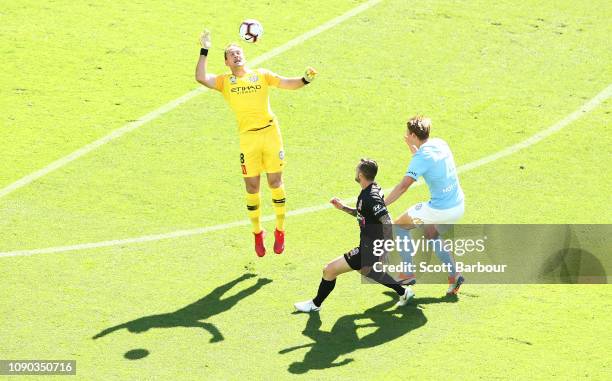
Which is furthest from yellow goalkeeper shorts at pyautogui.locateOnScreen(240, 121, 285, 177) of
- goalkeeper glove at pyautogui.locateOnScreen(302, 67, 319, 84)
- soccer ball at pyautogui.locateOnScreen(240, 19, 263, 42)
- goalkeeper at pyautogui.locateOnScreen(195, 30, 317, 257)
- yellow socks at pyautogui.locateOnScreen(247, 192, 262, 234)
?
soccer ball at pyautogui.locateOnScreen(240, 19, 263, 42)

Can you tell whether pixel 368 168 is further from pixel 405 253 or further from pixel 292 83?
pixel 292 83

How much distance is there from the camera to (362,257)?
13953 millimetres

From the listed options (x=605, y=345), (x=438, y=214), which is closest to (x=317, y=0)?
(x=438, y=214)

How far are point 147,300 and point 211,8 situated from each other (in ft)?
35.4

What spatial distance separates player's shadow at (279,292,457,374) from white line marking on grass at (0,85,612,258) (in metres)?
2.91

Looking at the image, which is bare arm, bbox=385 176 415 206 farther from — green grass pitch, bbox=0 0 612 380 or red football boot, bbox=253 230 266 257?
red football boot, bbox=253 230 266 257

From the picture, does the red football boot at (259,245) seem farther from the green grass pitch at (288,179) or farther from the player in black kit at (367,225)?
the player in black kit at (367,225)

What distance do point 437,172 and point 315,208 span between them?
3.63m

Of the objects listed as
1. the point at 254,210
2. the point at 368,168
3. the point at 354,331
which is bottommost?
the point at 354,331

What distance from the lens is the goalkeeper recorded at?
15852 mm

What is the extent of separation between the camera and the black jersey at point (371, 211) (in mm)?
13820

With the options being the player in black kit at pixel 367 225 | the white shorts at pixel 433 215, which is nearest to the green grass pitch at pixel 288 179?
the player in black kit at pixel 367 225

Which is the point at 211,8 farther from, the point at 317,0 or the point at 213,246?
the point at 213,246

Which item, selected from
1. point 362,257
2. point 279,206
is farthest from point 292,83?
point 362,257
